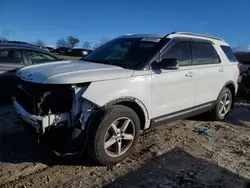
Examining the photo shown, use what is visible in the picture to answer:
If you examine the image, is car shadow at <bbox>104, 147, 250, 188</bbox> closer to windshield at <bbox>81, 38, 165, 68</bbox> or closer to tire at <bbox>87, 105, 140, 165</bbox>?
tire at <bbox>87, 105, 140, 165</bbox>

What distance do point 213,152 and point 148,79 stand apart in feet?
5.61

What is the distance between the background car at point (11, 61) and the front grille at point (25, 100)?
2366mm

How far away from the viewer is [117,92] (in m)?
3.63

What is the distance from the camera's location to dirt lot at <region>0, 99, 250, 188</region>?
3424mm

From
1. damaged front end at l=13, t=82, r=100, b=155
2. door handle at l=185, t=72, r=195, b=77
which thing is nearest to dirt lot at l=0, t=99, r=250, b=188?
damaged front end at l=13, t=82, r=100, b=155

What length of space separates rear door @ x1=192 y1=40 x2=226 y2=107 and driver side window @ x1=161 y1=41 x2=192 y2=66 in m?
0.19

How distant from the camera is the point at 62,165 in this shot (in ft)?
12.5

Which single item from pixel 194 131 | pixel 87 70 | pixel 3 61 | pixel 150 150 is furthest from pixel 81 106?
A: pixel 3 61

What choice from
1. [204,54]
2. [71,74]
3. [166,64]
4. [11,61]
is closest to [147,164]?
[166,64]

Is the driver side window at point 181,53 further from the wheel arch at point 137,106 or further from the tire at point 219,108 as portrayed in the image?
the tire at point 219,108

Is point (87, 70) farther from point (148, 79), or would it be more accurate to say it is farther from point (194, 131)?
point (194, 131)

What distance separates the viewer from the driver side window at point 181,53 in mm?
4532

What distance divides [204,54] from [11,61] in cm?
461

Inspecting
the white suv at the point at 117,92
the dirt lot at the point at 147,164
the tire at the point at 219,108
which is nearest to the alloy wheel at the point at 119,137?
the white suv at the point at 117,92
